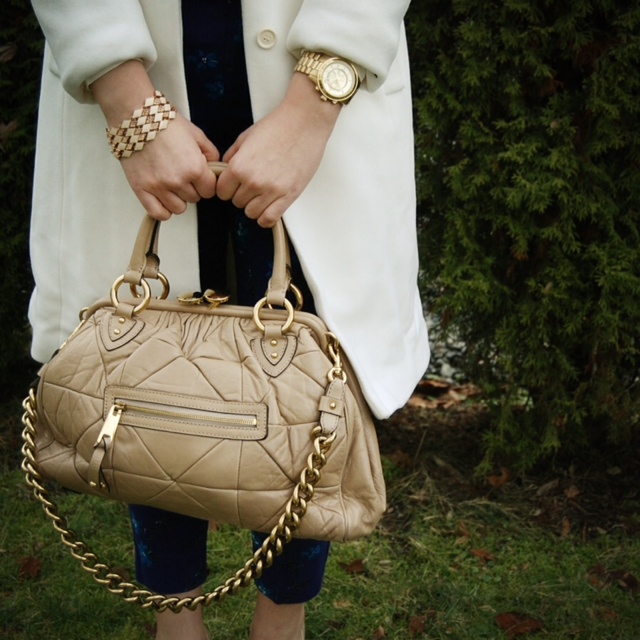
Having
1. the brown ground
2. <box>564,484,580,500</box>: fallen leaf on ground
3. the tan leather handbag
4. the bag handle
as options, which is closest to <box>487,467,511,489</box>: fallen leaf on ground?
the brown ground

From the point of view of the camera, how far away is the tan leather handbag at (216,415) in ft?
3.97

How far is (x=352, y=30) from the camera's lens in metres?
1.21

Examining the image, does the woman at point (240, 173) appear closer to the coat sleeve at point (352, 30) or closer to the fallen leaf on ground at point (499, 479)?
the coat sleeve at point (352, 30)

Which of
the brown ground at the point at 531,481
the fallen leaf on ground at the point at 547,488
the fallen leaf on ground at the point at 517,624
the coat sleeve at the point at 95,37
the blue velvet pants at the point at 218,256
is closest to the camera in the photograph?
the coat sleeve at the point at 95,37

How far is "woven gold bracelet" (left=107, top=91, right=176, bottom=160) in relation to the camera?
1204 mm

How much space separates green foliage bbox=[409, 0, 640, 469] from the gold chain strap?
151 centimetres

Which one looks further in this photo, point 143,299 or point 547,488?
point 547,488

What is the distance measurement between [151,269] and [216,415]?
29 cm

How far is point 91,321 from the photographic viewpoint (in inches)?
52.5

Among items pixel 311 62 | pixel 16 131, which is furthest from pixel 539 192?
pixel 16 131

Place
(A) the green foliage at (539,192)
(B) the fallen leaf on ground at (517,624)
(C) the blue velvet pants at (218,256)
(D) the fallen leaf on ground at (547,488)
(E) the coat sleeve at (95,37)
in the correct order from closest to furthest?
1. (E) the coat sleeve at (95,37)
2. (C) the blue velvet pants at (218,256)
3. (B) the fallen leaf on ground at (517,624)
4. (A) the green foliage at (539,192)
5. (D) the fallen leaf on ground at (547,488)

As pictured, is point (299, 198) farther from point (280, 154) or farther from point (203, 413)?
point (203, 413)

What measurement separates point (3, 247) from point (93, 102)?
181 centimetres

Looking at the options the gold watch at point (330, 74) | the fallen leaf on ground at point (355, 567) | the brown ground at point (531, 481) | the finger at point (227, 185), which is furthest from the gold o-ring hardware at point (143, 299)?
the brown ground at point (531, 481)
